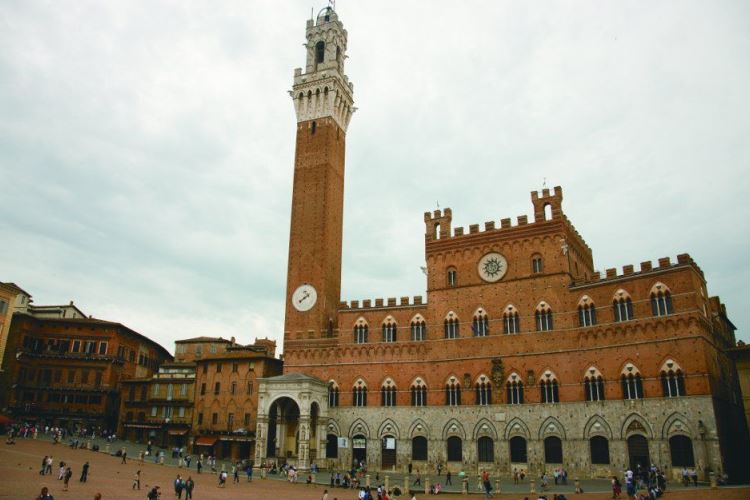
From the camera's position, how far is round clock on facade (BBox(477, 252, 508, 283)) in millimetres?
47375

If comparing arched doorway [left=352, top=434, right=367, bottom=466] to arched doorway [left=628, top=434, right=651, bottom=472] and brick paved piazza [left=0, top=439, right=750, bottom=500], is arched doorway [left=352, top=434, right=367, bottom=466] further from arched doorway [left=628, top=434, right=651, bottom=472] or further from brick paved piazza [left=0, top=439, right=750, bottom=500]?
arched doorway [left=628, top=434, right=651, bottom=472]

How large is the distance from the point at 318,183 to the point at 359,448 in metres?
25.6

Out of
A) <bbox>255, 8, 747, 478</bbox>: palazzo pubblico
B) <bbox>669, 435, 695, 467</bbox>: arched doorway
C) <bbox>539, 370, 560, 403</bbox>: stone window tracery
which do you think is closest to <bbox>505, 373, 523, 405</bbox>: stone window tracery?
<bbox>255, 8, 747, 478</bbox>: palazzo pubblico

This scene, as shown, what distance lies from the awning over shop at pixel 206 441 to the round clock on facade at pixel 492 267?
96.7ft

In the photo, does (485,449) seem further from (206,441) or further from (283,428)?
(206,441)

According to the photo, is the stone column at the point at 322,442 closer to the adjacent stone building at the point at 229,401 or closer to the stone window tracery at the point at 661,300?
the adjacent stone building at the point at 229,401

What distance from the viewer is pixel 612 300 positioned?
136ft

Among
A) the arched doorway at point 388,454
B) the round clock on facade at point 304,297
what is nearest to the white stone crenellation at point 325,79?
the round clock on facade at point 304,297

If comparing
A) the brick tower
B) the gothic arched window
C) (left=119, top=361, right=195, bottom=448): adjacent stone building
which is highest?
the gothic arched window

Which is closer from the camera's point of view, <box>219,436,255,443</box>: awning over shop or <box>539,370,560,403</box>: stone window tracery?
<box>539,370,560,403</box>: stone window tracery

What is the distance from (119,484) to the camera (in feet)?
106

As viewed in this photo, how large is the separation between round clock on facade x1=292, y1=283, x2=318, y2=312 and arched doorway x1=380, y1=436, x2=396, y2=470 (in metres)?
14.2

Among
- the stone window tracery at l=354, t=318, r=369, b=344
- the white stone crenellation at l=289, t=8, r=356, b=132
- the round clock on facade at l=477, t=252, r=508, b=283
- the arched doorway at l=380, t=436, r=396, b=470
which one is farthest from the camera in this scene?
the white stone crenellation at l=289, t=8, r=356, b=132

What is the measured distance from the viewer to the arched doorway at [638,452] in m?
38.0
